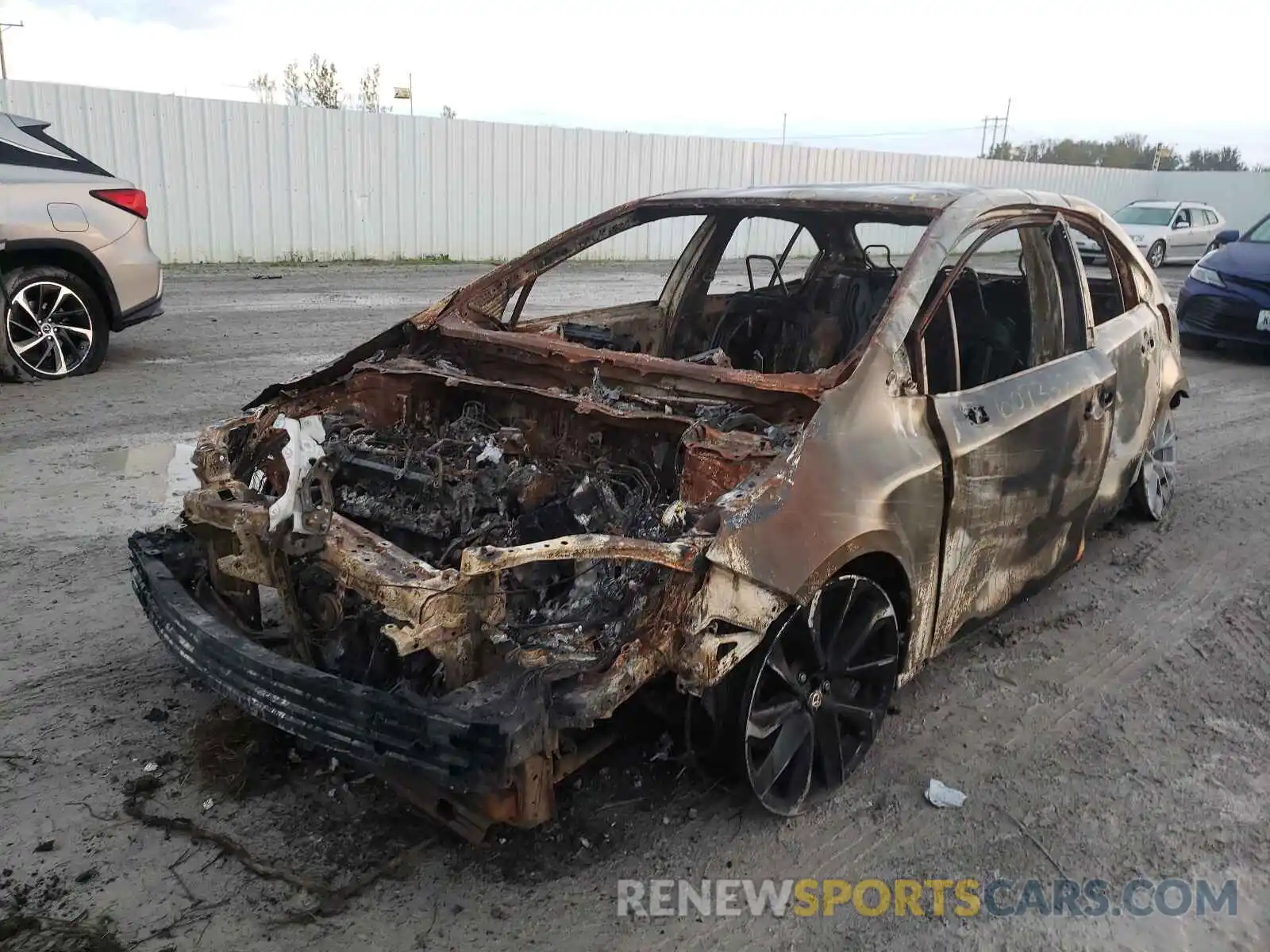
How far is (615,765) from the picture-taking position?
299 cm

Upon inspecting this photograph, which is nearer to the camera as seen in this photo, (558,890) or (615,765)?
(558,890)

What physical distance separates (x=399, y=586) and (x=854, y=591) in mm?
1299

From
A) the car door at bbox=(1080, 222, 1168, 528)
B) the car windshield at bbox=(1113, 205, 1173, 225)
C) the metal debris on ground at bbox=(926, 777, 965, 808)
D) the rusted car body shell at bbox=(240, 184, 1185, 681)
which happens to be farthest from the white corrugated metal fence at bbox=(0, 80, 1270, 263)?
the metal debris on ground at bbox=(926, 777, 965, 808)

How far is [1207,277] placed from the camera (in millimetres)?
9750

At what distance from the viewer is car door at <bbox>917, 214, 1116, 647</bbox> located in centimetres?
309

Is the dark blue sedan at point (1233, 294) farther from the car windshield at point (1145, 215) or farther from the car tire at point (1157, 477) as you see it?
the car windshield at point (1145, 215)

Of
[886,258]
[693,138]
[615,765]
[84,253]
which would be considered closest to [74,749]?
[615,765]

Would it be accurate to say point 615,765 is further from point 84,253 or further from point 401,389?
point 84,253

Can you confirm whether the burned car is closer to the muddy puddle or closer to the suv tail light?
the muddy puddle

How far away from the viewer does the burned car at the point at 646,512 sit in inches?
90.7

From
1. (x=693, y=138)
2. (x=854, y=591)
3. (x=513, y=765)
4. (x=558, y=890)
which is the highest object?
(x=693, y=138)

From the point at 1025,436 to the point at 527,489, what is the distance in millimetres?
1734

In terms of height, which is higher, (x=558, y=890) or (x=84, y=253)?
(x=84, y=253)

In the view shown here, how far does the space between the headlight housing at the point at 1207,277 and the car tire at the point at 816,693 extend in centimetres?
870
